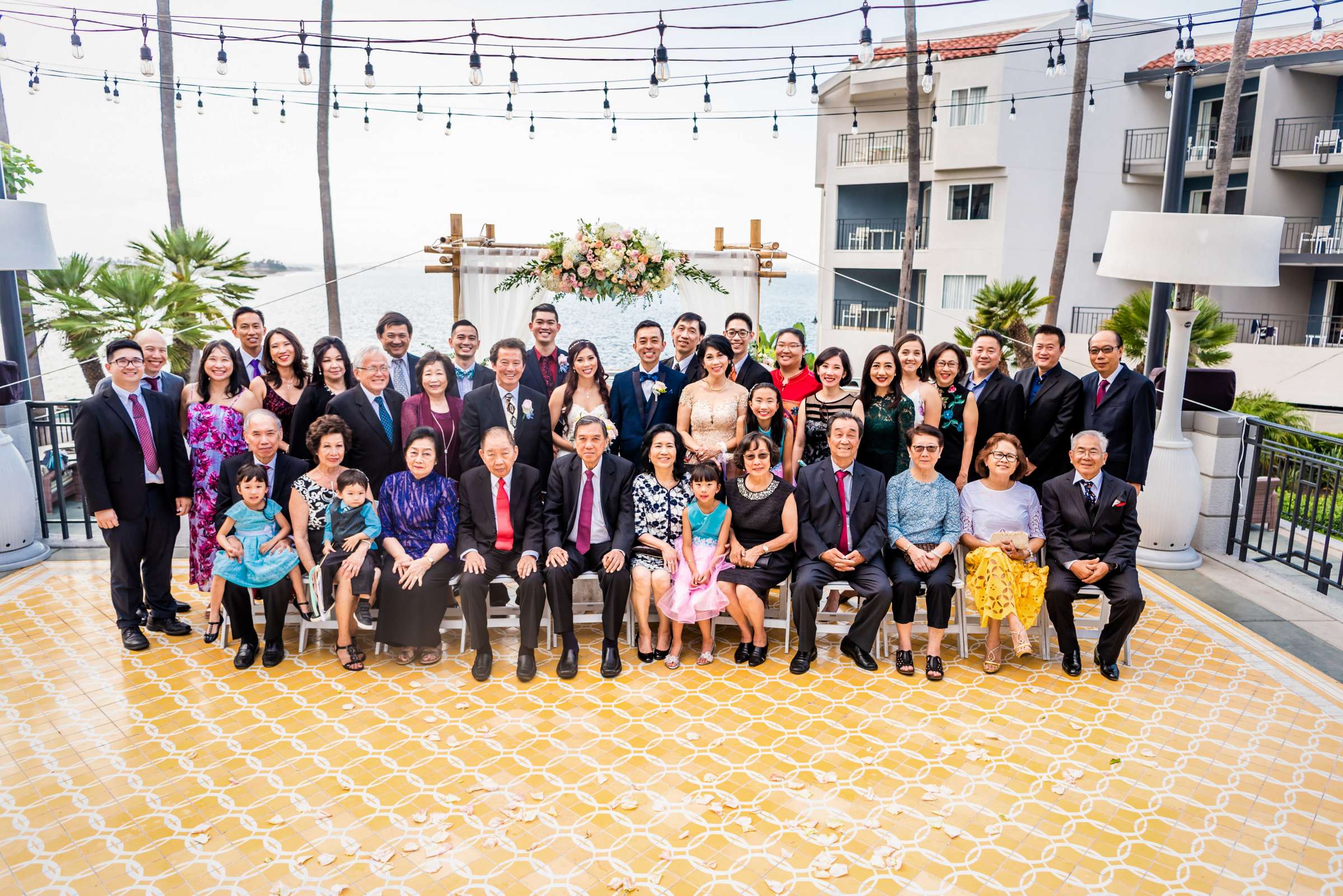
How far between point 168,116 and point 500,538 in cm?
1457

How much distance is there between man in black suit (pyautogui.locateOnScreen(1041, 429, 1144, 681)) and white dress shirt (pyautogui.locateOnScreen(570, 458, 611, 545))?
8.06 feet

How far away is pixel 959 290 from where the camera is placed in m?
20.8

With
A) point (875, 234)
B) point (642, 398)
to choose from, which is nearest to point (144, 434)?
point (642, 398)

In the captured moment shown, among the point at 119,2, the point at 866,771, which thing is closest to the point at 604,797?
the point at 866,771

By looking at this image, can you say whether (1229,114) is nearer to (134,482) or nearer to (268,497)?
(268,497)

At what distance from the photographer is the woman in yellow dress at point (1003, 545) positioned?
4566 millimetres

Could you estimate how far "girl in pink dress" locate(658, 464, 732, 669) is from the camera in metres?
4.63

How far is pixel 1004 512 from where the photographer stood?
4758 mm

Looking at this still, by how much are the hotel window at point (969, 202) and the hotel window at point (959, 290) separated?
1.34 metres

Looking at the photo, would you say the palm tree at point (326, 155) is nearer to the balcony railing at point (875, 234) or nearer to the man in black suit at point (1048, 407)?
the man in black suit at point (1048, 407)

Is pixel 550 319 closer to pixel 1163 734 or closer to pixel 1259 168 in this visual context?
pixel 1163 734

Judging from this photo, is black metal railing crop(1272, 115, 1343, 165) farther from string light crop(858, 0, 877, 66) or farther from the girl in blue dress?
the girl in blue dress

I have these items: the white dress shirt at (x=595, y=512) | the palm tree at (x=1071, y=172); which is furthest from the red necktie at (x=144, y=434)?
the palm tree at (x=1071, y=172)

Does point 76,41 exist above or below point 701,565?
above
